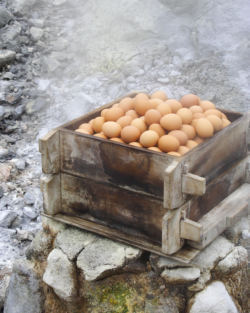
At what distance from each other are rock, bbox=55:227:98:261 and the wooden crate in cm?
10

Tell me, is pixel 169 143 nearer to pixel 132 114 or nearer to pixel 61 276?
pixel 132 114

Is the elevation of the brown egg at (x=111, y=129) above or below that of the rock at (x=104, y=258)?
above

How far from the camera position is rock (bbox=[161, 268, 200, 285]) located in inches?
108

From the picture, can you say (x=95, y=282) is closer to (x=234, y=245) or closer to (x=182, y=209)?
(x=182, y=209)

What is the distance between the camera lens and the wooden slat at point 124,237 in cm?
270

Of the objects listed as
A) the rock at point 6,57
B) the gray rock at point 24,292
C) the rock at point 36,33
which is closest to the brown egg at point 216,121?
the gray rock at point 24,292

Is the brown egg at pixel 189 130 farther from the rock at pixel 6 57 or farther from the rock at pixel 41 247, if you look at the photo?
the rock at pixel 6 57

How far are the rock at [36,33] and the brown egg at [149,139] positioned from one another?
15.5 feet

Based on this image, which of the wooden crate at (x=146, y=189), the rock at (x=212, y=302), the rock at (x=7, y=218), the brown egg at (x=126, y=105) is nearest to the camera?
the wooden crate at (x=146, y=189)

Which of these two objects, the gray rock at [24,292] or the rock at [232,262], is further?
the gray rock at [24,292]

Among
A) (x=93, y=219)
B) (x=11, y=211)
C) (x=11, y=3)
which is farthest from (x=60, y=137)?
(x=11, y=3)

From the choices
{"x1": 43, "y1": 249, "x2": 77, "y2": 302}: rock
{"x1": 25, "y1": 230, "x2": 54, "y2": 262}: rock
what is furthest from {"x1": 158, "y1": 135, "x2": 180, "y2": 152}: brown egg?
{"x1": 25, "y1": 230, "x2": 54, "y2": 262}: rock

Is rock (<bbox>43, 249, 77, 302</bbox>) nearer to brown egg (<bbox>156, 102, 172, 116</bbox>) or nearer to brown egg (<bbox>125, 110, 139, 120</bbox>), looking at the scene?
brown egg (<bbox>125, 110, 139, 120</bbox>)

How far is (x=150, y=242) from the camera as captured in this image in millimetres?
2820
